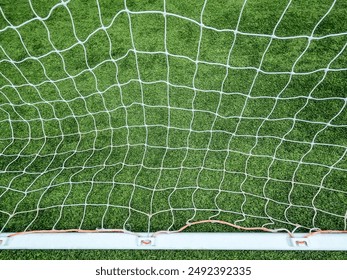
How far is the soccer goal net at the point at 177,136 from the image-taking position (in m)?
1.51

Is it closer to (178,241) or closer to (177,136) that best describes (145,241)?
(178,241)

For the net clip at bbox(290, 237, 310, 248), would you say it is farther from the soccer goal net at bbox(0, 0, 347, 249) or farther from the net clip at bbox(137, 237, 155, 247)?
the net clip at bbox(137, 237, 155, 247)

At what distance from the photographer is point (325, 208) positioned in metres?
1.52

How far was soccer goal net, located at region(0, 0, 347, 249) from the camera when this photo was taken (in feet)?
4.95

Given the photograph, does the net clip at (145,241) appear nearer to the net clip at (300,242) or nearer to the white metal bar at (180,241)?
the white metal bar at (180,241)

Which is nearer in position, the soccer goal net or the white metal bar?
the white metal bar

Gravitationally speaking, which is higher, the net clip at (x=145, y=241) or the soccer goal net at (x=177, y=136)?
the soccer goal net at (x=177, y=136)

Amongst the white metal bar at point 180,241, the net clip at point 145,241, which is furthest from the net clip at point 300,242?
the net clip at point 145,241

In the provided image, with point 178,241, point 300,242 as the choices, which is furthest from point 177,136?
point 300,242

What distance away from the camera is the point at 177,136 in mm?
1821

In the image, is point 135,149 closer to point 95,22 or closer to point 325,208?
point 325,208

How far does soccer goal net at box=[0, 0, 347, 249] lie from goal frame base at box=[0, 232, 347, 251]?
1 cm

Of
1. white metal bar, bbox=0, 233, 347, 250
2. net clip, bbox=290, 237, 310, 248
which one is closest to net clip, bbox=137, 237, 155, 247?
white metal bar, bbox=0, 233, 347, 250

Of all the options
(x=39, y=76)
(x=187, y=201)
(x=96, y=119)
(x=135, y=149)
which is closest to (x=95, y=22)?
(x=39, y=76)
